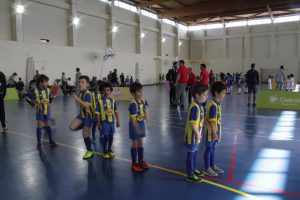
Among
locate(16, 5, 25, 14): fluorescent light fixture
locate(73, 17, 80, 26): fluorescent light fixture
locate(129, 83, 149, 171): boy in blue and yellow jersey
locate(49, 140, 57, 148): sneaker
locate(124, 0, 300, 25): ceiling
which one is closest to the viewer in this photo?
locate(129, 83, 149, 171): boy in blue and yellow jersey

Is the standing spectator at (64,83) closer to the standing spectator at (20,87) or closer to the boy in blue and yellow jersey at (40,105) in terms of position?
the standing spectator at (20,87)

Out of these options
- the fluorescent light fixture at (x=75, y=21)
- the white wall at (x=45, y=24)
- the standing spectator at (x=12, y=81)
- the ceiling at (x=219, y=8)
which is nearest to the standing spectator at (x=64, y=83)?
the white wall at (x=45, y=24)

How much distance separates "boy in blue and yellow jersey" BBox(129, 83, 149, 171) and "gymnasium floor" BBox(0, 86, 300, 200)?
209mm

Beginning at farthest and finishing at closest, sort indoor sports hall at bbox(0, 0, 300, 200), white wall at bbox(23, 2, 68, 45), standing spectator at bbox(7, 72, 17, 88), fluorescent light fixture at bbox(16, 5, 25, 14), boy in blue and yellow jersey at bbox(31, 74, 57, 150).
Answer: white wall at bbox(23, 2, 68, 45) → fluorescent light fixture at bbox(16, 5, 25, 14) → standing spectator at bbox(7, 72, 17, 88) → boy in blue and yellow jersey at bbox(31, 74, 57, 150) → indoor sports hall at bbox(0, 0, 300, 200)

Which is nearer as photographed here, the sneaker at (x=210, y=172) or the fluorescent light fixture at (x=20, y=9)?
the sneaker at (x=210, y=172)

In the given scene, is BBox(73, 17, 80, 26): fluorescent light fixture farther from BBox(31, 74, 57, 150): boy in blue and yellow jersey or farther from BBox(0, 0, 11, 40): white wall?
BBox(31, 74, 57, 150): boy in blue and yellow jersey

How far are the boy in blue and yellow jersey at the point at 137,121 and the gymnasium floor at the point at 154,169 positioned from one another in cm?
21

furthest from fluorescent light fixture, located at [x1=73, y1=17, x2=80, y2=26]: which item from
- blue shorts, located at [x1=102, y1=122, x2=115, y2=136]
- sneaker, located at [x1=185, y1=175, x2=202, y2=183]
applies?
sneaker, located at [x1=185, y1=175, x2=202, y2=183]

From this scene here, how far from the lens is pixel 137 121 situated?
4.16m

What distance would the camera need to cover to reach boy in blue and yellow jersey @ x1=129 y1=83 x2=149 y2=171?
408 cm

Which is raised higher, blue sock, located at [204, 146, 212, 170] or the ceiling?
the ceiling

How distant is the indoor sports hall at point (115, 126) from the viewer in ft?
12.0

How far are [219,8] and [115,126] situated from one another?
71.6ft

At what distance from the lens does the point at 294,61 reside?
3180cm
